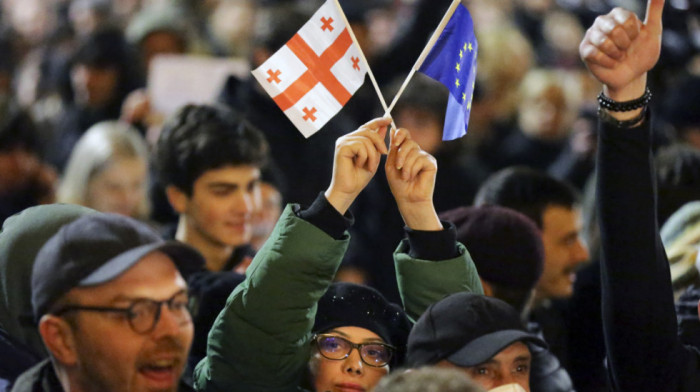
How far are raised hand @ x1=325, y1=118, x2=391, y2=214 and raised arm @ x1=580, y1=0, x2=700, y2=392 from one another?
59 cm

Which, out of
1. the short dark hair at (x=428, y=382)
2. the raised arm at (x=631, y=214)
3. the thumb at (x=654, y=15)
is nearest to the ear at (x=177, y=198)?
the raised arm at (x=631, y=214)

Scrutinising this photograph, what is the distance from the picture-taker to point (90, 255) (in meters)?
2.82

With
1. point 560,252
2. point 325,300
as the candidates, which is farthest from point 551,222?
point 325,300

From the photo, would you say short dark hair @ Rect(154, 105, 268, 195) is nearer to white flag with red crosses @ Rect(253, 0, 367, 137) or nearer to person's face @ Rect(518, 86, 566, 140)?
white flag with red crosses @ Rect(253, 0, 367, 137)

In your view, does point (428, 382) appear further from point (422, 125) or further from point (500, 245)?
point (422, 125)

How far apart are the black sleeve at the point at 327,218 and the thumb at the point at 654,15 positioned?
90 cm

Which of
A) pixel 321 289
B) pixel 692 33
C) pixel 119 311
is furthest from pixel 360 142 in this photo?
pixel 692 33

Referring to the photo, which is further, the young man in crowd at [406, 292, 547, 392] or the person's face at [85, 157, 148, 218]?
the person's face at [85, 157, 148, 218]

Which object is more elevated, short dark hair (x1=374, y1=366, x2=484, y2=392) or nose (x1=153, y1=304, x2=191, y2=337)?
short dark hair (x1=374, y1=366, x2=484, y2=392)

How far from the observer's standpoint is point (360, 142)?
10.6 feet

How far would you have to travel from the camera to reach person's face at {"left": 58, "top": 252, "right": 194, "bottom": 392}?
9.12 ft

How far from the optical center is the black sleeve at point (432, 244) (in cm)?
336

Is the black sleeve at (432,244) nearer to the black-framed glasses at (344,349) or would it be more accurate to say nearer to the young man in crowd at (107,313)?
the black-framed glasses at (344,349)

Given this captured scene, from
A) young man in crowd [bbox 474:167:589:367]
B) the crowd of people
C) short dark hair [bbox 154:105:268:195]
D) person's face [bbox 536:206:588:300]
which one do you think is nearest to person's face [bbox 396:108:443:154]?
the crowd of people
